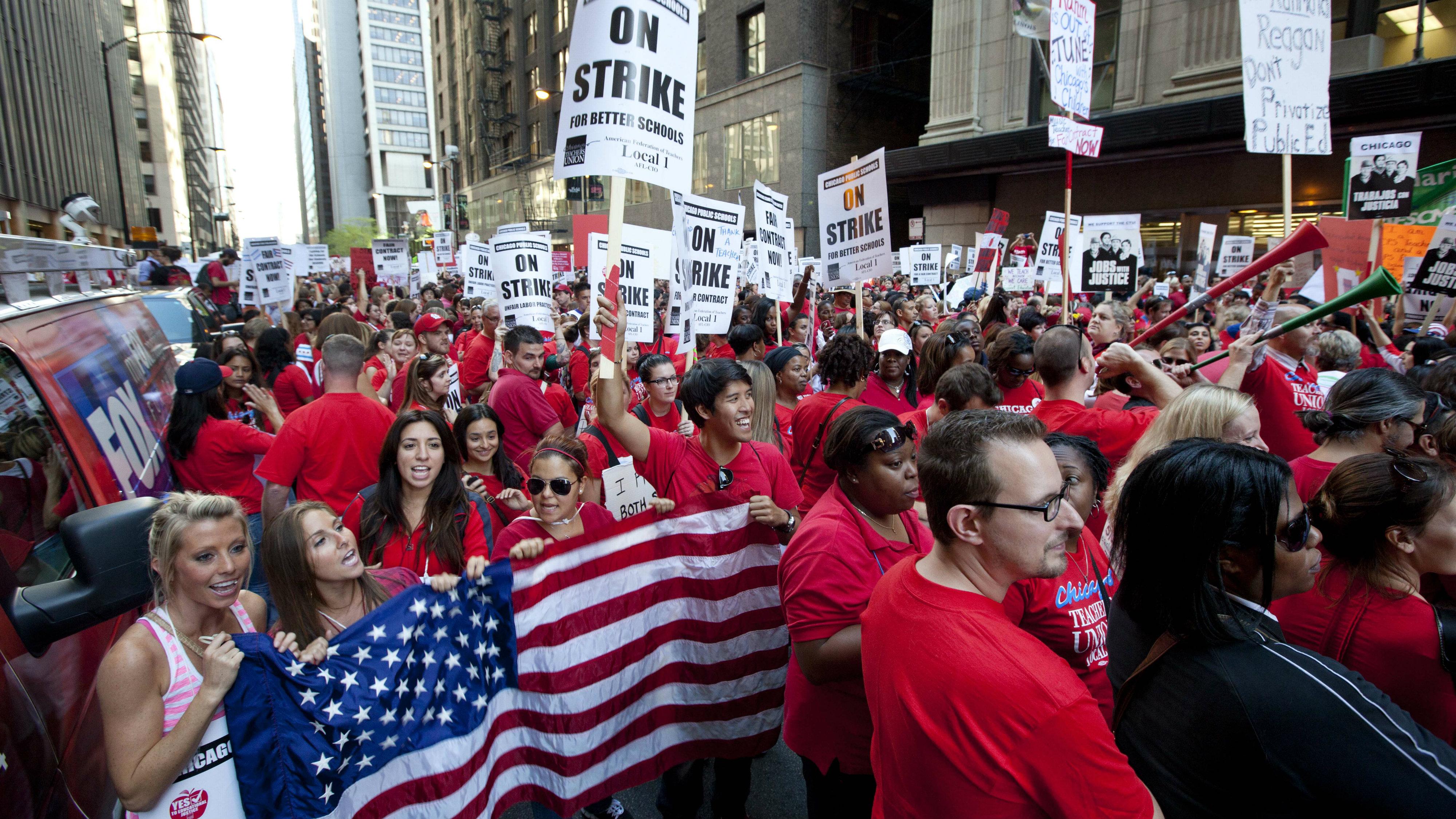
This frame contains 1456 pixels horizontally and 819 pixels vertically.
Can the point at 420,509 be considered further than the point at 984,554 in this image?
Yes

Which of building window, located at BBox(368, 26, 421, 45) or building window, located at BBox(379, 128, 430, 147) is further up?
building window, located at BBox(368, 26, 421, 45)

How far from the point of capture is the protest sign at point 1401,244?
7695 mm

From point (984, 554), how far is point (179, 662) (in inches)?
86.9

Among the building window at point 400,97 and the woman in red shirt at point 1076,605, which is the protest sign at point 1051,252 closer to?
the woman in red shirt at point 1076,605

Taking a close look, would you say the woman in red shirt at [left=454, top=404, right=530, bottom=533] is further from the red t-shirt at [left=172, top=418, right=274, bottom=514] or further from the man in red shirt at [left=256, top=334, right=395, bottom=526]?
the red t-shirt at [left=172, top=418, right=274, bottom=514]

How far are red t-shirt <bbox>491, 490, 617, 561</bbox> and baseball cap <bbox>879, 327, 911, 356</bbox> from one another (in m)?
2.71

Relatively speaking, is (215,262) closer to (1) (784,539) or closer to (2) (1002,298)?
(2) (1002,298)

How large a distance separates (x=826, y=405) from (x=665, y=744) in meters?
2.19

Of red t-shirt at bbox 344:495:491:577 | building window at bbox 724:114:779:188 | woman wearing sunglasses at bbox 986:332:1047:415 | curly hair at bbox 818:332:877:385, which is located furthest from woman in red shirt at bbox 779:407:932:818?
building window at bbox 724:114:779:188

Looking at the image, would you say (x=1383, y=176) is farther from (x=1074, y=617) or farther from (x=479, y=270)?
(x=479, y=270)

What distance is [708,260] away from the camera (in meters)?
6.48

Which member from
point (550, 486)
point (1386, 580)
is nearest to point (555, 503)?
point (550, 486)

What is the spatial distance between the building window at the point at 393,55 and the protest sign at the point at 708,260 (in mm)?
137975

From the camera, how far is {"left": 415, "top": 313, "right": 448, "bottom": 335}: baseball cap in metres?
7.68
